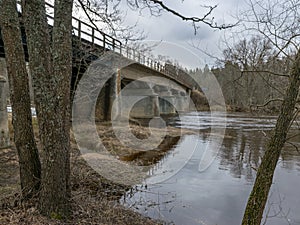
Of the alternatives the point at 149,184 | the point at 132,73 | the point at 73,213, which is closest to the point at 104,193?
the point at 149,184

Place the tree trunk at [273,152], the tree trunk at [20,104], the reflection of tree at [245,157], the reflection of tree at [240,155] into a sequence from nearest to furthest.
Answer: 1. the tree trunk at [273,152]
2. the tree trunk at [20,104]
3. the reflection of tree at [240,155]
4. the reflection of tree at [245,157]

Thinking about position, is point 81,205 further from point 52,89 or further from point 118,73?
point 118,73

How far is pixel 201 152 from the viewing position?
46.1 ft

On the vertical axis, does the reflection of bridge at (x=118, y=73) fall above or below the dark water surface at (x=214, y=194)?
above

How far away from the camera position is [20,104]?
443 centimetres

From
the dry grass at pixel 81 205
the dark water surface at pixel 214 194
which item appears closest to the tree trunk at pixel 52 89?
the dry grass at pixel 81 205

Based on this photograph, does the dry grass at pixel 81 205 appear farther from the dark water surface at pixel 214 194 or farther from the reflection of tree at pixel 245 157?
the reflection of tree at pixel 245 157

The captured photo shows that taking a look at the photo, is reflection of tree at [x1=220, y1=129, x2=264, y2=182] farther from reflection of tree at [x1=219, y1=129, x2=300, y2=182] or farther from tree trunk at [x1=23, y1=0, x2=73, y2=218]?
tree trunk at [x1=23, y1=0, x2=73, y2=218]

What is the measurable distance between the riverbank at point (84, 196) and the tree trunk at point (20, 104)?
0.41 metres

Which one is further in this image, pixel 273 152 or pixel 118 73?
pixel 118 73

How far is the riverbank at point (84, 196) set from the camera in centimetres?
414

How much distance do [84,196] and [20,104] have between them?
2.25m

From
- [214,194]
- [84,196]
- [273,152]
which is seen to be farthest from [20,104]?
[214,194]

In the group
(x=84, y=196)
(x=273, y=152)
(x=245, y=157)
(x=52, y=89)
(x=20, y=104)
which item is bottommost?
(x=245, y=157)
